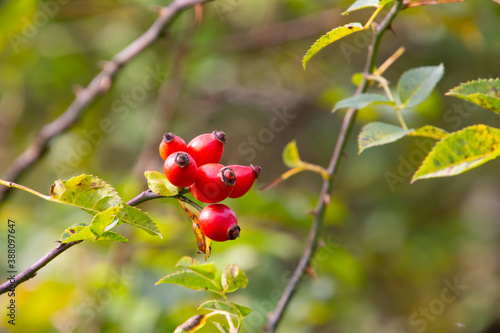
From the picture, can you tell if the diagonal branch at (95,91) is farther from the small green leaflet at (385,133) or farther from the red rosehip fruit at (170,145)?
the red rosehip fruit at (170,145)

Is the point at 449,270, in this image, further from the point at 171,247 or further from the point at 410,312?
the point at 171,247

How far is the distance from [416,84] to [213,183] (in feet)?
2.63

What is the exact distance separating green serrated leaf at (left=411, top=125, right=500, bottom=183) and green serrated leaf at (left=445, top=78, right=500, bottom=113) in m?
0.05

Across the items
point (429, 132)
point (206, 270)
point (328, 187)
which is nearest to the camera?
point (206, 270)

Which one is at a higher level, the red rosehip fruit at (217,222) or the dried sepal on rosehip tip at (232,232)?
the red rosehip fruit at (217,222)

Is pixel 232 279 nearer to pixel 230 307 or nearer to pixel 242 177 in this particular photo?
pixel 230 307

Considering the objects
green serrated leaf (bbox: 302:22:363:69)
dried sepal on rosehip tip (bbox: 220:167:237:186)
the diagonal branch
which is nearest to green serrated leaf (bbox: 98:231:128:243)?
dried sepal on rosehip tip (bbox: 220:167:237:186)

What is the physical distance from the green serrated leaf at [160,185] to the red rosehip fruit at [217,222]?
74mm

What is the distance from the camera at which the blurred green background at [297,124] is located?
11.0 feet

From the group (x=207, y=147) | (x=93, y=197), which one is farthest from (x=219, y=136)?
(x=93, y=197)

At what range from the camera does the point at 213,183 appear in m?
0.99

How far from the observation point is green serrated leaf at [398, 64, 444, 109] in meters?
1.46

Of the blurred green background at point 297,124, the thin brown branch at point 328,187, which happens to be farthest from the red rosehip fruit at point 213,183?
the blurred green background at point 297,124

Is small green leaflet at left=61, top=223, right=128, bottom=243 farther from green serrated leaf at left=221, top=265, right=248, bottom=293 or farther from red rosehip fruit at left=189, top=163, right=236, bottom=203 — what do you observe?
green serrated leaf at left=221, top=265, right=248, bottom=293
